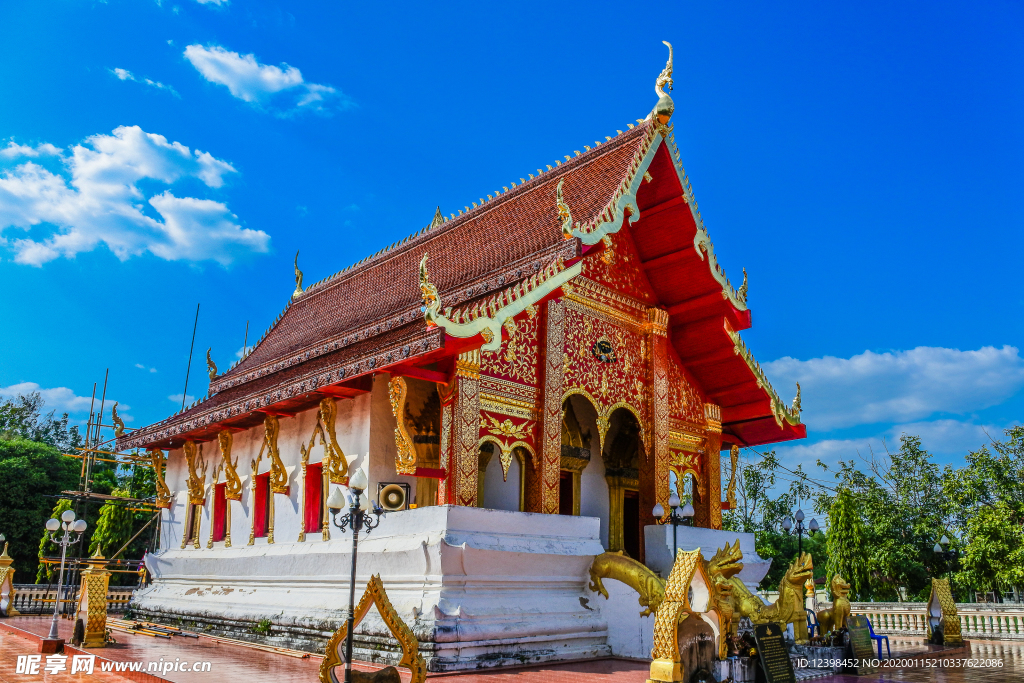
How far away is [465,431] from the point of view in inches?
351

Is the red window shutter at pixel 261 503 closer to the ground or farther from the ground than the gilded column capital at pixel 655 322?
closer to the ground

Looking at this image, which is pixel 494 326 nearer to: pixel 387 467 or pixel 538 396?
pixel 538 396

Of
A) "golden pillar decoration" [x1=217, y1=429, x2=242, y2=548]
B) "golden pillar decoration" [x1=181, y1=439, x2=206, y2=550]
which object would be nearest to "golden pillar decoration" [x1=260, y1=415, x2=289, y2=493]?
"golden pillar decoration" [x1=217, y1=429, x2=242, y2=548]

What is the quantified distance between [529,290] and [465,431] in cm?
173

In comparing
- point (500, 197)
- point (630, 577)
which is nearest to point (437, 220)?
point (500, 197)

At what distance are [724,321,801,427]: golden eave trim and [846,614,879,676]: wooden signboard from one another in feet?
12.7

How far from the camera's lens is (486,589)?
8570mm

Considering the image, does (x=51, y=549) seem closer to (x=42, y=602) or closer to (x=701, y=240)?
(x=42, y=602)

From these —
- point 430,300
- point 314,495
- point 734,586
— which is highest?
point 430,300

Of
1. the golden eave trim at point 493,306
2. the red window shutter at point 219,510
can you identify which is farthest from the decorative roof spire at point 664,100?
the red window shutter at point 219,510

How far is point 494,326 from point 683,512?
11.0 feet

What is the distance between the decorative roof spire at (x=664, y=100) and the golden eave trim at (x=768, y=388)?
3193mm

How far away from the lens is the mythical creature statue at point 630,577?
897 centimetres

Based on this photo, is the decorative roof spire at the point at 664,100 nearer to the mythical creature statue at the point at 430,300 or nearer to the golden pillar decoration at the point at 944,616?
the mythical creature statue at the point at 430,300
